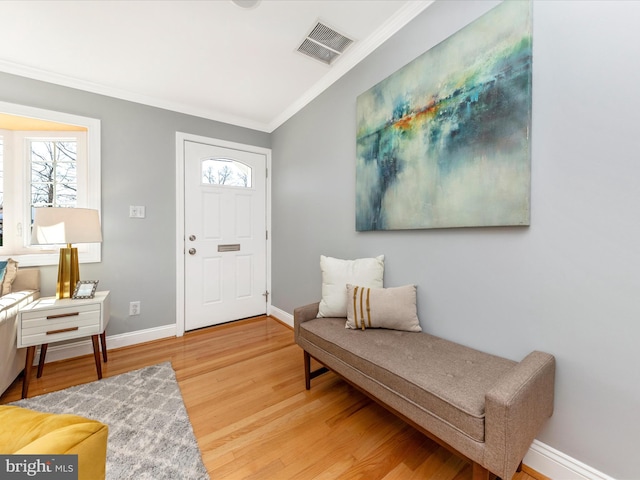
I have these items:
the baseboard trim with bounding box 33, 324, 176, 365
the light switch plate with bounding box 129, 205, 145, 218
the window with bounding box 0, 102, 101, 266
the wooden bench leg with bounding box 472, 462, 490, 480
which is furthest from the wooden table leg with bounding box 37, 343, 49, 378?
the wooden bench leg with bounding box 472, 462, 490, 480

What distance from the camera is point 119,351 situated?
2473mm

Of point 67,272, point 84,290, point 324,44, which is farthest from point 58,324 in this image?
point 324,44

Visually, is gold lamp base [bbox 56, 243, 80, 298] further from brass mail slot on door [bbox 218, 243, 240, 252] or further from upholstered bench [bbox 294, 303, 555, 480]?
upholstered bench [bbox 294, 303, 555, 480]

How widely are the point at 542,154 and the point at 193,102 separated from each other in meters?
3.02

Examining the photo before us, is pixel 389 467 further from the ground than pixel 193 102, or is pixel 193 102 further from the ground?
pixel 193 102

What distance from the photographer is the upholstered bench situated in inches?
35.4

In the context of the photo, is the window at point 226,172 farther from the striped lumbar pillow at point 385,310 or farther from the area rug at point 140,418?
the striped lumbar pillow at point 385,310

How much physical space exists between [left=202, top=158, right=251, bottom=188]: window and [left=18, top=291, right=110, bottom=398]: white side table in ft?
5.18

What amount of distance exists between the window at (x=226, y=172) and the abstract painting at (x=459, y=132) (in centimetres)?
182

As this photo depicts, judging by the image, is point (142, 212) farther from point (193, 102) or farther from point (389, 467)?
point (389, 467)

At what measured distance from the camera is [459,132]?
Answer: 144 centimetres

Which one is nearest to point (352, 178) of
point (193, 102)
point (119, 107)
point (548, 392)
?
point (548, 392)

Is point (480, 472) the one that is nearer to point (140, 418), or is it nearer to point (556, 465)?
point (556, 465)

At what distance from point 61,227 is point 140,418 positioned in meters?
1.47
